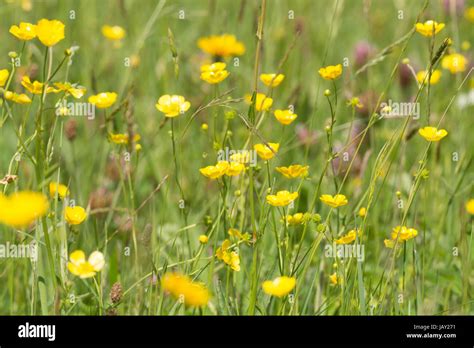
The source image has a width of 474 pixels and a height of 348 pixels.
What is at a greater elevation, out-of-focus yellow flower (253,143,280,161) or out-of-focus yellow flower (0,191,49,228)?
out-of-focus yellow flower (253,143,280,161)

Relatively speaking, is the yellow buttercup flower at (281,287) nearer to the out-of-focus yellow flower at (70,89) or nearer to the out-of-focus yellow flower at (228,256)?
the out-of-focus yellow flower at (228,256)

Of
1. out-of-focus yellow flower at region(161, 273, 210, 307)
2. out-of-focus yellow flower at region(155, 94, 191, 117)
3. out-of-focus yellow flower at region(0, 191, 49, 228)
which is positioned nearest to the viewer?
out-of-focus yellow flower at region(0, 191, 49, 228)

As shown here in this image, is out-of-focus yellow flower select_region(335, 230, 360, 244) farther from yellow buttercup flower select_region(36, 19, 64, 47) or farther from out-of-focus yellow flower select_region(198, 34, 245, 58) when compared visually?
out-of-focus yellow flower select_region(198, 34, 245, 58)

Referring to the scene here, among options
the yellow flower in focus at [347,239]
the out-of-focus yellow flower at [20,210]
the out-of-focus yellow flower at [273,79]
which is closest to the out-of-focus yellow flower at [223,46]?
the out-of-focus yellow flower at [273,79]

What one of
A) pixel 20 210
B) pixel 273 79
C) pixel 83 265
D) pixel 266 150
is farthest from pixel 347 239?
pixel 20 210

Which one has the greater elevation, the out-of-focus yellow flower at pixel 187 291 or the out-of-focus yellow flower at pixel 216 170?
the out-of-focus yellow flower at pixel 216 170

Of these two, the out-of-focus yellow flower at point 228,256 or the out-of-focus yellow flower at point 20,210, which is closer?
the out-of-focus yellow flower at point 20,210

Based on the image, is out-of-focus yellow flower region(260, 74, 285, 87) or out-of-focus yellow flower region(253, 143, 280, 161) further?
out-of-focus yellow flower region(260, 74, 285, 87)

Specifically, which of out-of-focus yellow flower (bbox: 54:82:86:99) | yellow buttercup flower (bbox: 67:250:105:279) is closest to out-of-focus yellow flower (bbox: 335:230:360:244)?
yellow buttercup flower (bbox: 67:250:105:279)

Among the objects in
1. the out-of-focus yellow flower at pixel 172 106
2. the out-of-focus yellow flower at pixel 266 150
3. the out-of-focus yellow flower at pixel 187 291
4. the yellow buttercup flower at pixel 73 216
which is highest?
the out-of-focus yellow flower at pixel 172 106

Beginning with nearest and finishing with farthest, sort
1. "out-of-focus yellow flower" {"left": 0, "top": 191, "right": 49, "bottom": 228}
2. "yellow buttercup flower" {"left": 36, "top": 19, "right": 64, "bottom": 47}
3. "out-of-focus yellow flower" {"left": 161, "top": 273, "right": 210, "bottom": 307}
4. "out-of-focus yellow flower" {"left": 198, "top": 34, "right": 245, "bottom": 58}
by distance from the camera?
"out-of-focus yellow flower" {"left": 0, "top": 191, "right": 49, "bottom": 228}
"out-of-focus yellow flower" {"left": 161, "top": 273, "right": 210, "bottom": 307}
"yellow buttercup flower" {"left": 36, "top": 19, "right": 64, "bottom": 47}
"out-of-focus yellow flower" {"left": 198, "top": 34, "right": 245, "bottom": 58}

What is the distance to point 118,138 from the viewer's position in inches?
65.1

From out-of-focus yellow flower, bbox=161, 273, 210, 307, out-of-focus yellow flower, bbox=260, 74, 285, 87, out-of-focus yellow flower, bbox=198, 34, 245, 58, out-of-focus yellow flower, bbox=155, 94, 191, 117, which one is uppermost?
out-of-focus yellow flower, bbox=198, 34, 245, 58
